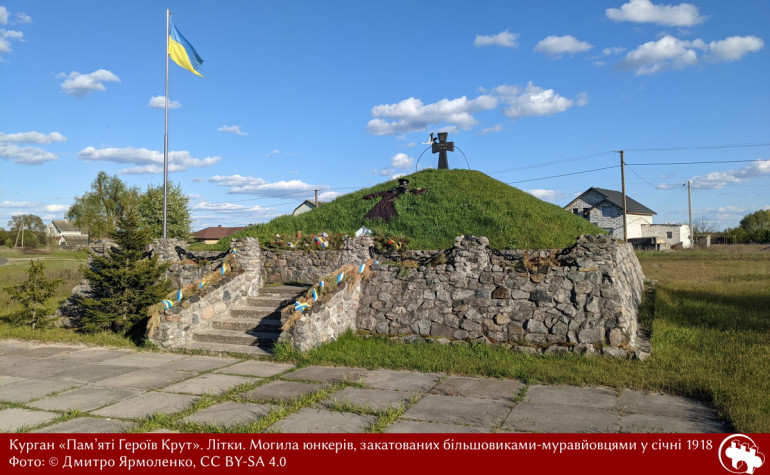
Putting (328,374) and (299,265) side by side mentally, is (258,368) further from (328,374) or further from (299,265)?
(299,265)

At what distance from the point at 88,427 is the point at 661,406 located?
21.2 feet

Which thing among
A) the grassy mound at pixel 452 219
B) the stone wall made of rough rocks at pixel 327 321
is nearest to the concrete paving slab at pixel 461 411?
the stone wall made of rough rocks at pixel 327 321

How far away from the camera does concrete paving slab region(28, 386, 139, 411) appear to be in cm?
621

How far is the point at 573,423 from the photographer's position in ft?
17.7

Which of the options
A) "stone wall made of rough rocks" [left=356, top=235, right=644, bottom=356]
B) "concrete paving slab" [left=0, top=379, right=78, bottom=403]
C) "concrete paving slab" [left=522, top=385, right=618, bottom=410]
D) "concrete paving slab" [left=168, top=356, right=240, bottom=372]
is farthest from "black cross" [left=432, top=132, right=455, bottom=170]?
"concrete paving slab" [left=0, top=379, right=78, bottom=403]

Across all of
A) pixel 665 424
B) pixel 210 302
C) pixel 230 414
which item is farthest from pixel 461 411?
pixel 210 302

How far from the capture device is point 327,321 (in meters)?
9.32

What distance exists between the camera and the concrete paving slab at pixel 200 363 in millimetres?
8152

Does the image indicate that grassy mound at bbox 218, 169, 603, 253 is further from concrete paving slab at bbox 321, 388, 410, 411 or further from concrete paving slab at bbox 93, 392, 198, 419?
concrete paving slab at bbox 93, 392, 198, 419

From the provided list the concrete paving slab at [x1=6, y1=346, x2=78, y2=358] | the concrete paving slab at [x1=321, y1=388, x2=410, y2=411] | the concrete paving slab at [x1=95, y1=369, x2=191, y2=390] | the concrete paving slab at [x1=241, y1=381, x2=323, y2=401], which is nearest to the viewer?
the concrete paving slab at [x1=321, y1=388, x2=410, y2=411]

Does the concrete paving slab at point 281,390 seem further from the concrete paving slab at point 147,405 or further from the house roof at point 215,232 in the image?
the house roof at point 215,232

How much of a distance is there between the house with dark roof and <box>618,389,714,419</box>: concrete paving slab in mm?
46062

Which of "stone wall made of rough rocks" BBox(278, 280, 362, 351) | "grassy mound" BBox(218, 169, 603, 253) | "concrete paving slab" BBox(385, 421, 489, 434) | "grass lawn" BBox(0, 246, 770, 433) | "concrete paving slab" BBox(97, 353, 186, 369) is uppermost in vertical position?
"grassy mound" BBox(218, 169, 603, 253)

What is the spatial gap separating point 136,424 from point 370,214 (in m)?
14.8
